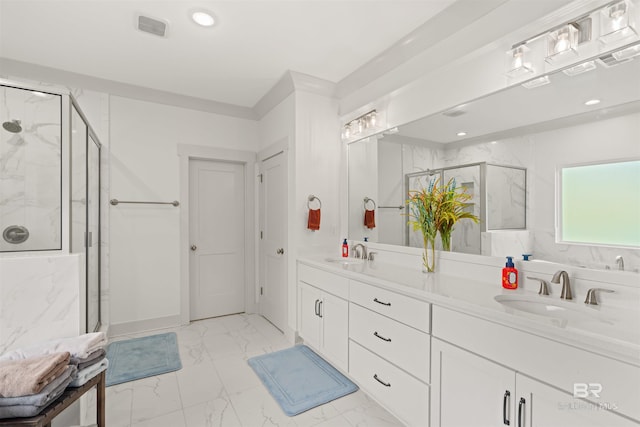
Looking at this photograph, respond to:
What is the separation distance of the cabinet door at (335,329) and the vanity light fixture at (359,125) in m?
1.49

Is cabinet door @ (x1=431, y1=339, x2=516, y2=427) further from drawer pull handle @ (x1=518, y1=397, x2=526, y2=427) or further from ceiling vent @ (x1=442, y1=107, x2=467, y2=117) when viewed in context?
ceiling vent @ (x1=442, y1=107, x2=467, y2=117)

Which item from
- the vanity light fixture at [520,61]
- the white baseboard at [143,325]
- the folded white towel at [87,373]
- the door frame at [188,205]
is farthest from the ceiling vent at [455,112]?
the white baseboard at [143,325]

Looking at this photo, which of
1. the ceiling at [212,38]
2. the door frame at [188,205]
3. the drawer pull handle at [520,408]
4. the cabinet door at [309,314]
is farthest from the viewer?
the door frame at [188,205]

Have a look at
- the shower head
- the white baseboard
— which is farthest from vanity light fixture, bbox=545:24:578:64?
the white baseboard

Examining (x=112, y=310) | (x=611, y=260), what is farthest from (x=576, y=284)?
(x=112, y=310)

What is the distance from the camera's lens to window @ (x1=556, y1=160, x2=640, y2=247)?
1.31 metres

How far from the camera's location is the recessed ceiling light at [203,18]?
2.02 meters

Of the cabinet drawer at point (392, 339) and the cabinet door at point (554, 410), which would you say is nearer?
the cabinet door at point (554, 410)

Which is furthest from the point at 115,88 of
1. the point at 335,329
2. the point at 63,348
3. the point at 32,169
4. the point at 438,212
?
the point at 438,212

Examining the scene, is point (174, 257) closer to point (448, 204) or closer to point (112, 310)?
point (112, 310)

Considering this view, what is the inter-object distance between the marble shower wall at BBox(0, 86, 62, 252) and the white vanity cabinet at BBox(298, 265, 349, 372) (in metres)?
1.74

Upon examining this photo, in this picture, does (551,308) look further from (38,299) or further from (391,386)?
(38,299)

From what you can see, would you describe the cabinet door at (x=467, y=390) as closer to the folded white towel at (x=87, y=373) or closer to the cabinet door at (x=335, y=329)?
the cabinet door at (x=335, y=329)

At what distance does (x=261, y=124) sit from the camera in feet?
12.3
